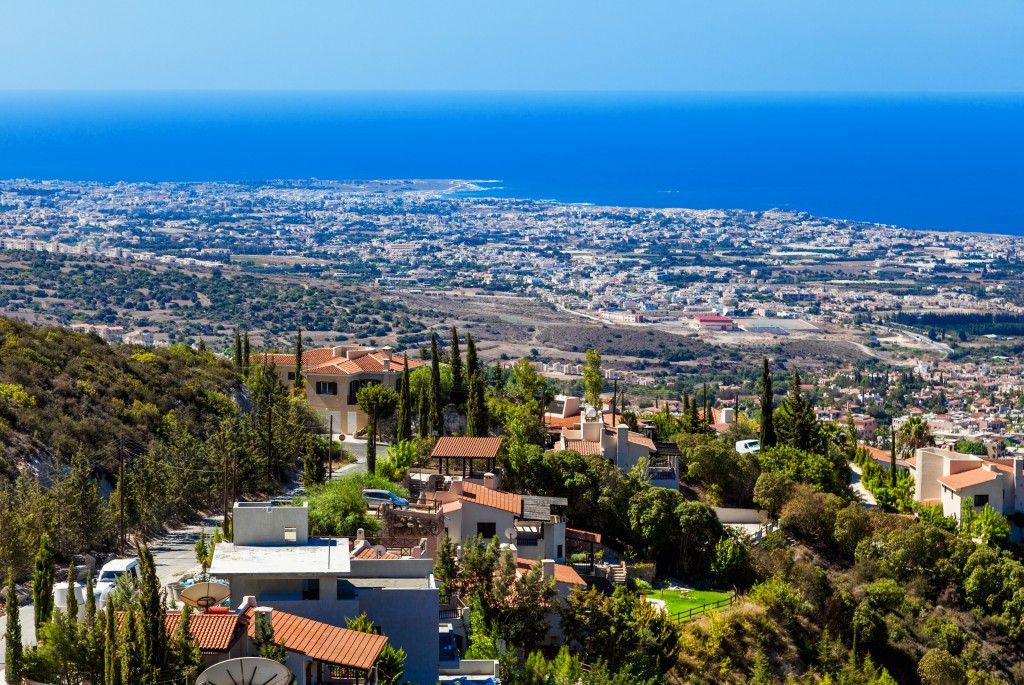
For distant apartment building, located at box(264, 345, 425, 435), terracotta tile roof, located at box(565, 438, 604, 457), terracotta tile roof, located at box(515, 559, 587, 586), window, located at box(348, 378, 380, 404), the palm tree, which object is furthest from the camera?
the palm tree

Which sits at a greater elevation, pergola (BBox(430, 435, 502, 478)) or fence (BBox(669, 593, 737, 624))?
pergola (BBox(430, 435, 502, 478))

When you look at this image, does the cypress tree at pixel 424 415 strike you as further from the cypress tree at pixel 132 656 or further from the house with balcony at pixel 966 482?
the cypress tree at pixel 132 656

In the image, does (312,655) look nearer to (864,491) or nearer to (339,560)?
(339,560)

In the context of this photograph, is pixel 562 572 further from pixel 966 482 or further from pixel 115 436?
pixel 966 482

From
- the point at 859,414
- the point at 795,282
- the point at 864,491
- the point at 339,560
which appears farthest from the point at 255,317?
the point at 339,560

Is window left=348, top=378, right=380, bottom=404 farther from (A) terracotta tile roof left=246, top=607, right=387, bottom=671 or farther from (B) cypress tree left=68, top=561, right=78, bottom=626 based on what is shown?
(A) terracotta tile roof left=246, top=607, right=387, bottom=671

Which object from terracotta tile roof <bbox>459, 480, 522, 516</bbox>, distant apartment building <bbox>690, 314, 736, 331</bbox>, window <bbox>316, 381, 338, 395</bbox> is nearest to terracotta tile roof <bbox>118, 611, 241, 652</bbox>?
terracotta tile roof <bbox>459, 480, 522, 516</bbox>
